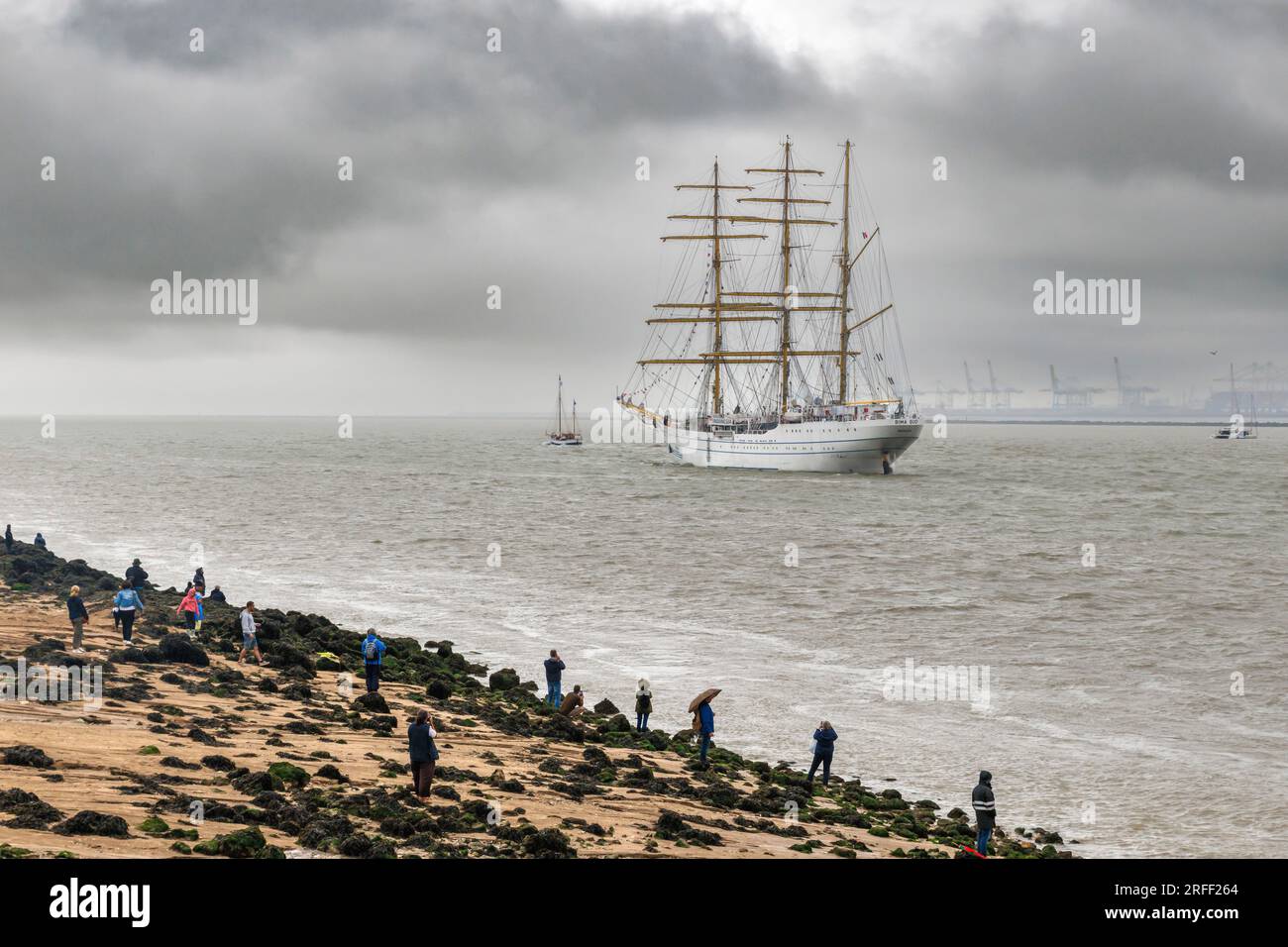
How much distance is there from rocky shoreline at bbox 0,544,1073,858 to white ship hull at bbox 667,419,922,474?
101 meters

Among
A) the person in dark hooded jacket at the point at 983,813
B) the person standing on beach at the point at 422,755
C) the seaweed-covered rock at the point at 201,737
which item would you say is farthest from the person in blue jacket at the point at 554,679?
the person in dark hooded jacket at the point at 983,813

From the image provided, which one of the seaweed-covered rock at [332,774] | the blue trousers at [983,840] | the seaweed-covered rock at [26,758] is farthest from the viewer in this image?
the seaweed-covered rock at [332,774]

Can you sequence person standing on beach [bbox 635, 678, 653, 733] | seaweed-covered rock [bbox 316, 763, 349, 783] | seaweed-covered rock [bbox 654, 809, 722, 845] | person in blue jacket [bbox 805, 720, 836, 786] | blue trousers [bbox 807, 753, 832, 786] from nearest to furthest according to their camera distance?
seaweed-covered rock [bbox 654, 809, 722, 845] < seaweed-covered rock [bbox 316, 763, 349, 783] < blue trousers [bbox 807, 753, 832, 786] < person in blue jacket [bbox 805, 720, 836, 786] < person standing on beach [bbox 635, 678, 653, 733]

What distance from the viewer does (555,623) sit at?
130ft

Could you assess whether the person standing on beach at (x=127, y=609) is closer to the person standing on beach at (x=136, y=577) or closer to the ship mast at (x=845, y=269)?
the person standing on beach at (x=136, y=577)

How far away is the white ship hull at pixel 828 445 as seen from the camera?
126 m

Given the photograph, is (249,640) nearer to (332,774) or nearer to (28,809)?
(332,774)

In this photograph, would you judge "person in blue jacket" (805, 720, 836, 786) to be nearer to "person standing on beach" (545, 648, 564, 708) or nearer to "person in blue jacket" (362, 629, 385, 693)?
"person standing on beach" (545, 648, 564, 708)

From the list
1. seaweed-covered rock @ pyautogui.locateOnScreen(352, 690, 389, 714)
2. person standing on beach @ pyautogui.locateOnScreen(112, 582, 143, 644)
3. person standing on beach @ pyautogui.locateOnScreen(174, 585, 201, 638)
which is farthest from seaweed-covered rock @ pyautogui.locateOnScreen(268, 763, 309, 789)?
person standing on beach @ pyautogui.locateOnScreen(174, 585, 201, 638)

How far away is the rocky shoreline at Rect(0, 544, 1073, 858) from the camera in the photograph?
605 inches

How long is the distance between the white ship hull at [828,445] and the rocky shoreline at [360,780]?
10125cm
